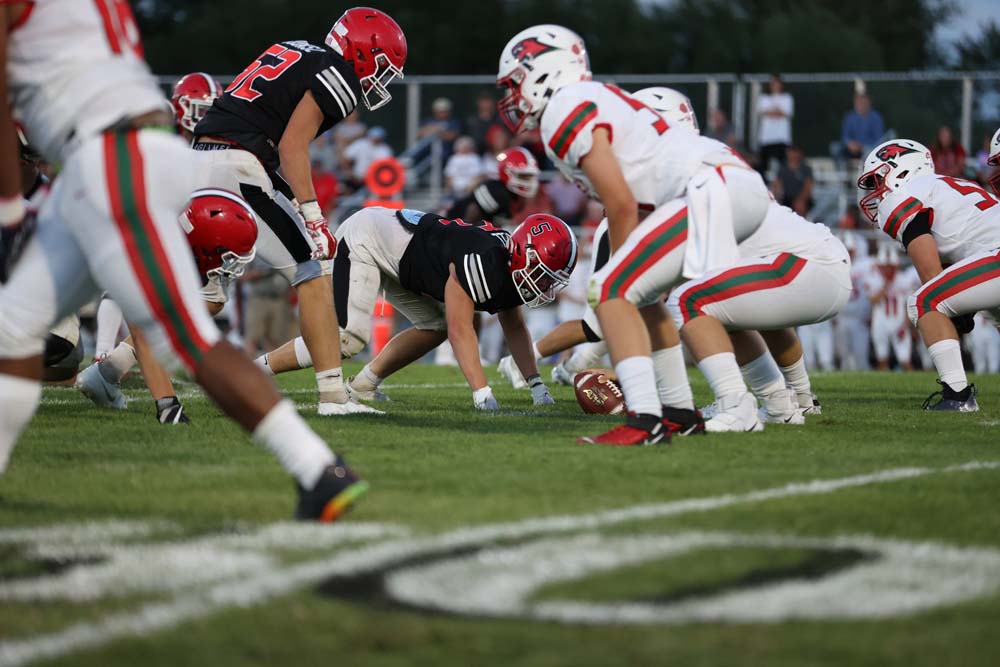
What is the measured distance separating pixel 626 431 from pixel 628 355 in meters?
0.37

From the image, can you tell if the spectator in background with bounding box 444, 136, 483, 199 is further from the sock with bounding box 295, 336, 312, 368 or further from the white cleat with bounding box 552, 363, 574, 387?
the sock with bounding box 295, 336, 312, 368

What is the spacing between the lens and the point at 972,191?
840 cm

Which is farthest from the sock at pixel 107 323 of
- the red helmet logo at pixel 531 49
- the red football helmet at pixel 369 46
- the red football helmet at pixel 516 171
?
the red football helmet at pixel 516 171

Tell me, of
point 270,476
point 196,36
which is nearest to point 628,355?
point 270,476

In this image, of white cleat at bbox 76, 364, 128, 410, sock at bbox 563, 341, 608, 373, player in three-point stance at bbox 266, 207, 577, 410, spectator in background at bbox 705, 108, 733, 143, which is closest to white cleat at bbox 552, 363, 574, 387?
sock at bbox 563, 341, 608, 373

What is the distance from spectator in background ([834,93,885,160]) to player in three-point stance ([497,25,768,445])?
468 inches

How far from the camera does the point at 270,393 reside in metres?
3.78

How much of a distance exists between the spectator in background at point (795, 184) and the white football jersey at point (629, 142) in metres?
11.1

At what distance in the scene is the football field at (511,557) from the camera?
265 centimetres

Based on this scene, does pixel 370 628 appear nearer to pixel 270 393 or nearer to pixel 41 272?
pixel 270 393

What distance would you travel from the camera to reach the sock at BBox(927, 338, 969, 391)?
8.15 m

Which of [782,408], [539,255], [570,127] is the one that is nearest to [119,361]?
[539,255]

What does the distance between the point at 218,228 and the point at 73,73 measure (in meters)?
2.53

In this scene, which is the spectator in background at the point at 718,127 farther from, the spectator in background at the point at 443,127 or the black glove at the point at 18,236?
the black glove at the point at 18,236
